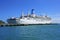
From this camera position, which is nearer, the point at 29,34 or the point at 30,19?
the point at 29,34

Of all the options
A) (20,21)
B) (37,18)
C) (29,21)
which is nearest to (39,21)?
(37,18)

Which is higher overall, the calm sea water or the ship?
the ship

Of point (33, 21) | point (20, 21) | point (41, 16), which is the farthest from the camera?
point (41, 16)

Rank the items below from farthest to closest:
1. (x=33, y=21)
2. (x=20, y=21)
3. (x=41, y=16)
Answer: (x=41, y=16), (x=33, y=21), (x=20, y=21)

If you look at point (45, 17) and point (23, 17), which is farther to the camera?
point (45, 17)

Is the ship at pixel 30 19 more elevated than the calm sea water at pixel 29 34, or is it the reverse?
the ship at pixel 30 19

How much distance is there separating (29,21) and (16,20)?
8.11 metres

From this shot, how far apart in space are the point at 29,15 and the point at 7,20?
13.5 m

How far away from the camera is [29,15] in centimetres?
10462

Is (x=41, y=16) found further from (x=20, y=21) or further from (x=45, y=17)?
(x=20, y=21)

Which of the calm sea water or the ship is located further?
the ship

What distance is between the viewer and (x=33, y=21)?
336 ft

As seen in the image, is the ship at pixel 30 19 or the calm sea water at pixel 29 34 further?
the ship at pixel 30 19

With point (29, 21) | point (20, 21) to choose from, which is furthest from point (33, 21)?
point (20, 21)
